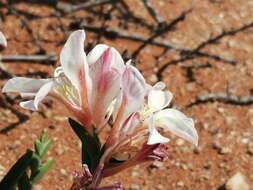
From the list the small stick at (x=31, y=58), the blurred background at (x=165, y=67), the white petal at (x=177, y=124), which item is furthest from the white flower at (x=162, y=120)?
the small stick at (x=31, y=58)

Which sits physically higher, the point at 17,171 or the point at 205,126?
the point at 17,171

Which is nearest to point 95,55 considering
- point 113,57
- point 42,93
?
point 113,57

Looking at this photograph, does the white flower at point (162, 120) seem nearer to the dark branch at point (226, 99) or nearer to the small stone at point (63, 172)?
the small stone at point (63, 172)

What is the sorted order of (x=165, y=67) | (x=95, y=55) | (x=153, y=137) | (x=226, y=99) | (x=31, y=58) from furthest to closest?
(x=165, y=67) < (x=226, y=99) < (x=31, y=58) < (x=95, y=55) < (x=153, y=137)

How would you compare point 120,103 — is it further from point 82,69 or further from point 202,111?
point 202,111

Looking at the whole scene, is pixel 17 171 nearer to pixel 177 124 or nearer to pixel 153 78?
pixel 177 124

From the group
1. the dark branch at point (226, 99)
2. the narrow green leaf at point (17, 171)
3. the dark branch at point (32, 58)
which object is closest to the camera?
the narrow green leaf at point (17, 171)
